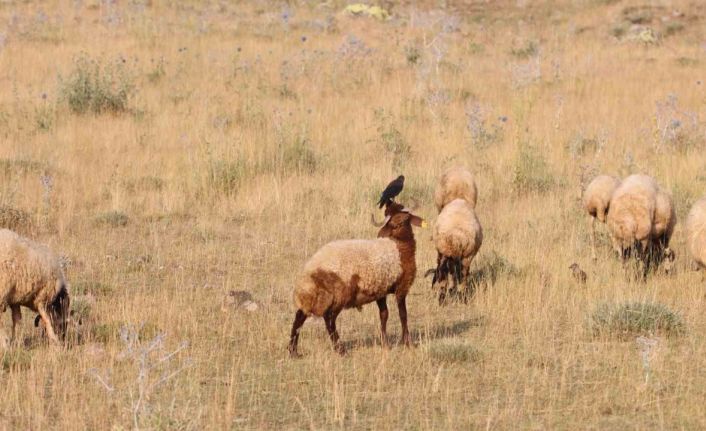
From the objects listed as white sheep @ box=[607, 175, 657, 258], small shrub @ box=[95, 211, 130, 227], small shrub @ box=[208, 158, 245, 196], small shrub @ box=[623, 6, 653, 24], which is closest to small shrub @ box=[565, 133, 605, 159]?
white sheep @ box=[607, 175, 657, 258]

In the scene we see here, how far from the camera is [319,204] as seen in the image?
1380 cm

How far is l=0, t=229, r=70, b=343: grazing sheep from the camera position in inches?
290

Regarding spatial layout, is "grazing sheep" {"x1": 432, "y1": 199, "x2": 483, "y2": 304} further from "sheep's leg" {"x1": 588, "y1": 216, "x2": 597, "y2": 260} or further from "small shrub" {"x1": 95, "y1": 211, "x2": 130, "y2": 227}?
"small shrub" {"x1": 95, "y1": 211, "x2": 130, "y2": 227}

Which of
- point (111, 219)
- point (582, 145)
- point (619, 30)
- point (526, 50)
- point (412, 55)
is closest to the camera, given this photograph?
point (111, 219)

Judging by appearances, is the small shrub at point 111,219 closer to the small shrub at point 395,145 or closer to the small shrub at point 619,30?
the small shrub at point 395,145

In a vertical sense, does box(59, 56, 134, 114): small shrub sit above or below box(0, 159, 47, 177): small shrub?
above

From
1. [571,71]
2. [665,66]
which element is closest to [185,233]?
[571,71]

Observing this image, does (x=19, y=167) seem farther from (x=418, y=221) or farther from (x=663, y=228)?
(x=663, y=228)

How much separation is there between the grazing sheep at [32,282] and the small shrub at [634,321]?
4306mm

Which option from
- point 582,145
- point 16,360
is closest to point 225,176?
point 582,145

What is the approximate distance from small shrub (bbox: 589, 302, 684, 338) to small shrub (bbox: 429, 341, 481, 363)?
128cm

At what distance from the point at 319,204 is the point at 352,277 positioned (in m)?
6.58

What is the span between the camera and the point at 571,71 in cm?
2223

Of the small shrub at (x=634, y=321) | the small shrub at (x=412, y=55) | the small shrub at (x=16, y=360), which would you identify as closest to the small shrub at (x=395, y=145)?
the small shrub at (x=412, y=55)
